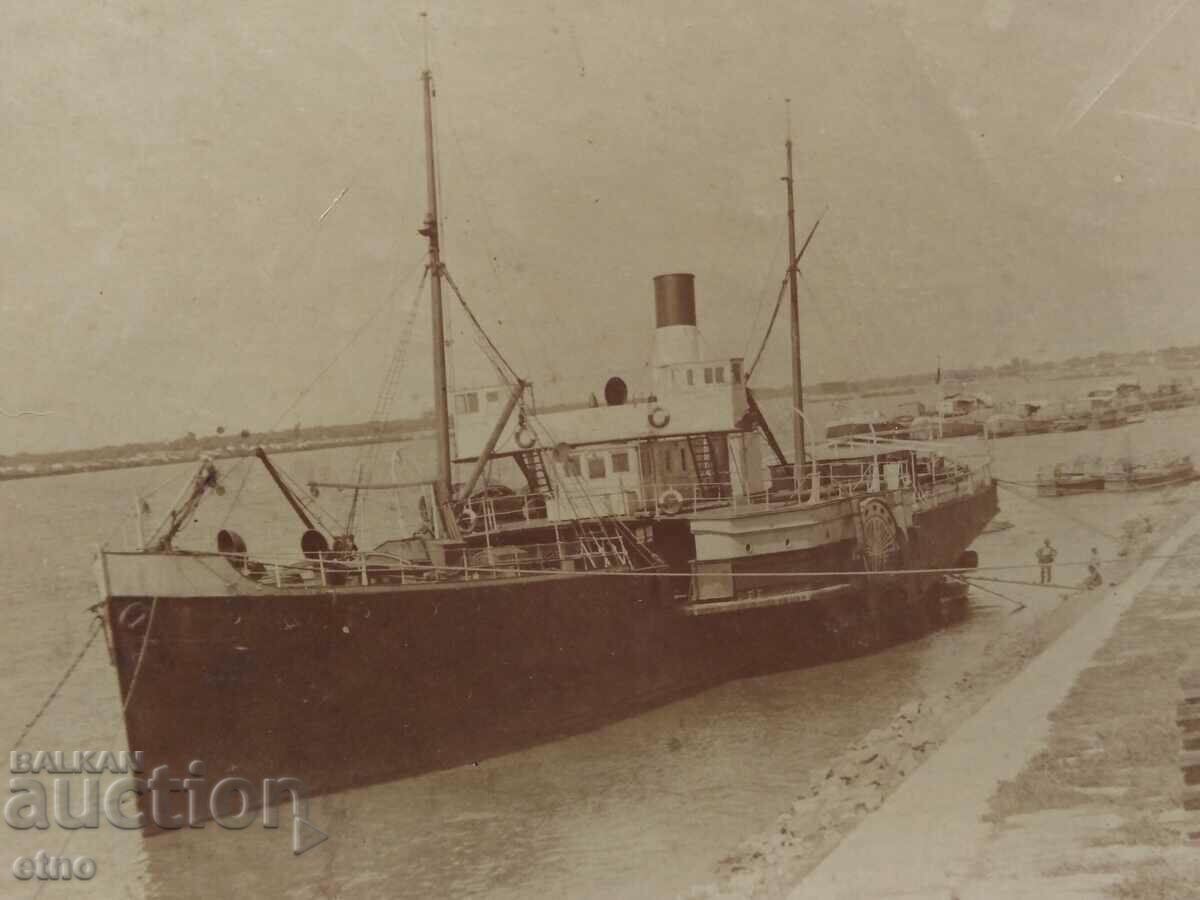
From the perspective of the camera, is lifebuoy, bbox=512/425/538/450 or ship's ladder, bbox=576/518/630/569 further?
lifebuoy, bbox=512/425/538/450

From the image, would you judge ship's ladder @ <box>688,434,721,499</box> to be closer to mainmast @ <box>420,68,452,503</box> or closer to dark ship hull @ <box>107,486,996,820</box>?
dark ship hull @ <box>107,486,996,820</box>

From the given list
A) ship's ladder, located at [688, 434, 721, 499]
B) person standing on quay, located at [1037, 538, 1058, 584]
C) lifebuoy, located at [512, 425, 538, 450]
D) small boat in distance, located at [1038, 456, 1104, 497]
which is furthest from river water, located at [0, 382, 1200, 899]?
small boat in distance, located at [1038, 456, 1104, 497]

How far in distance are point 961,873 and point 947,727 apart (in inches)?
117

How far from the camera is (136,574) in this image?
997 centimetres

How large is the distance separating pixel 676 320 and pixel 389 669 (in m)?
7.53

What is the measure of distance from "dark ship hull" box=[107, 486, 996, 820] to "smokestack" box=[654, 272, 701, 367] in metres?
4.02

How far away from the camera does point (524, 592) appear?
12.0m

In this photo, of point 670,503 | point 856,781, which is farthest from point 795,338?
point 856,781

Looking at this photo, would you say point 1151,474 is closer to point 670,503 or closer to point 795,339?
point 795,339

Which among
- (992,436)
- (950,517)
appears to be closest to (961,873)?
(950,517)

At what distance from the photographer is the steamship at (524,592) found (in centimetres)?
1032

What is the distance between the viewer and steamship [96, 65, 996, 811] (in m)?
10.3

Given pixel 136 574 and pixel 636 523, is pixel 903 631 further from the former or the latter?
pixel 136 574

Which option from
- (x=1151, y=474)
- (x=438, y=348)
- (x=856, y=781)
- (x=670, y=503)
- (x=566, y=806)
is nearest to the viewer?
(x=856, y=781)
